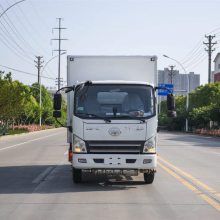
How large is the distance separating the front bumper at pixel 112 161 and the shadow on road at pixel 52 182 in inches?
21.2

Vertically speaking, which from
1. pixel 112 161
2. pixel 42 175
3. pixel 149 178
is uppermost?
pixel 112 161

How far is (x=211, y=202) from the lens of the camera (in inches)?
415

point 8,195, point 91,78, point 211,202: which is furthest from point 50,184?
point 211,202

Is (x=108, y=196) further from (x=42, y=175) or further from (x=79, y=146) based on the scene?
(x=42, y=175)

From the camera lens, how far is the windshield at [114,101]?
12.5m

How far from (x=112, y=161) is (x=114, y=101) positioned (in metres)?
1.34

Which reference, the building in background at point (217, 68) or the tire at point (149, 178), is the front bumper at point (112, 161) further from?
the building in background at point (217, 68)

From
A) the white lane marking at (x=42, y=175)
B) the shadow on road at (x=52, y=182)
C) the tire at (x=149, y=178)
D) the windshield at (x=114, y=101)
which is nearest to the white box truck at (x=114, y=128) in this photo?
the windshield at (x=114, y=101)

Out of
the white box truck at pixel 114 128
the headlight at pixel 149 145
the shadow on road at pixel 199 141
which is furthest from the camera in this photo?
the shadow on road at pixel 199 141

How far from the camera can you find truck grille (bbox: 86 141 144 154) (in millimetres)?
12367

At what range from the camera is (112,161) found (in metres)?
12.3

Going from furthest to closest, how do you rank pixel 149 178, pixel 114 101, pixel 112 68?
1. pixel 112 68
2. pixel 149 178
3. pixel 114 101

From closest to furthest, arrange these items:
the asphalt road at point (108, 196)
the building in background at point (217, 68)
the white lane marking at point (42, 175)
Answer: the asphalt road at point (108, 196)
the white lane marking at point (42, 175)
the building in background at point (217, 68)

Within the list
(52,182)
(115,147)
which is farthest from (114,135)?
(52,182)
